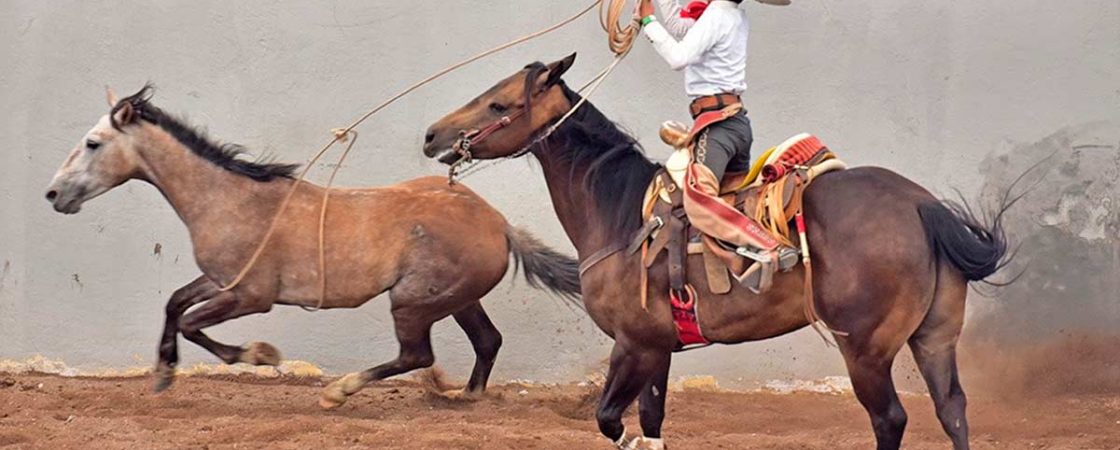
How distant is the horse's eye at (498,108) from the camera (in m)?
6.08

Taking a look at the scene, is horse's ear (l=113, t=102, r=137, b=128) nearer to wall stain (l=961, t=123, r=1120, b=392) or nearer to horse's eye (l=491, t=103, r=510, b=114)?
horse's eye (l=491, t=103, r=510, b=114)

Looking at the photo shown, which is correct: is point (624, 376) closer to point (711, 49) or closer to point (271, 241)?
A: point (711, 49)

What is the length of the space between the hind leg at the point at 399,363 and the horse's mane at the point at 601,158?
1802 mm

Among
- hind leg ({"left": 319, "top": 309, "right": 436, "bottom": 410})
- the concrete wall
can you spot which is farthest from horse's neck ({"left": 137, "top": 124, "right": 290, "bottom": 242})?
the concrete wall

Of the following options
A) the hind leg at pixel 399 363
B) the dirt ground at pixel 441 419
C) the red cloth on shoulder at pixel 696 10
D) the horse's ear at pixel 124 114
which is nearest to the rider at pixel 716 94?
the red cloth on shoulder at pixel 696 10

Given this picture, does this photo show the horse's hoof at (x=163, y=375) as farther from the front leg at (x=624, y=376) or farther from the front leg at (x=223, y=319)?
the front leg at (x=624, y=376)

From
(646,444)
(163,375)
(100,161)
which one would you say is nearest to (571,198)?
(646,444)

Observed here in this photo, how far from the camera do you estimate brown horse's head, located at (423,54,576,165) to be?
19.9 ft

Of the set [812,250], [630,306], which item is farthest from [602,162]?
[812,250]

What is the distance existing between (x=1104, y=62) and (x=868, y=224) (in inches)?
145

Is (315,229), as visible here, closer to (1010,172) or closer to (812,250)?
(812,250)

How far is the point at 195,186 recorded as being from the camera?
7.55 m

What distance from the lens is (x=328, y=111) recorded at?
8.74 metres

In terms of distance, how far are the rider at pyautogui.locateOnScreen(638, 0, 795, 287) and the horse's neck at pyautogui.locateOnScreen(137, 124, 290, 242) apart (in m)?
2.72
